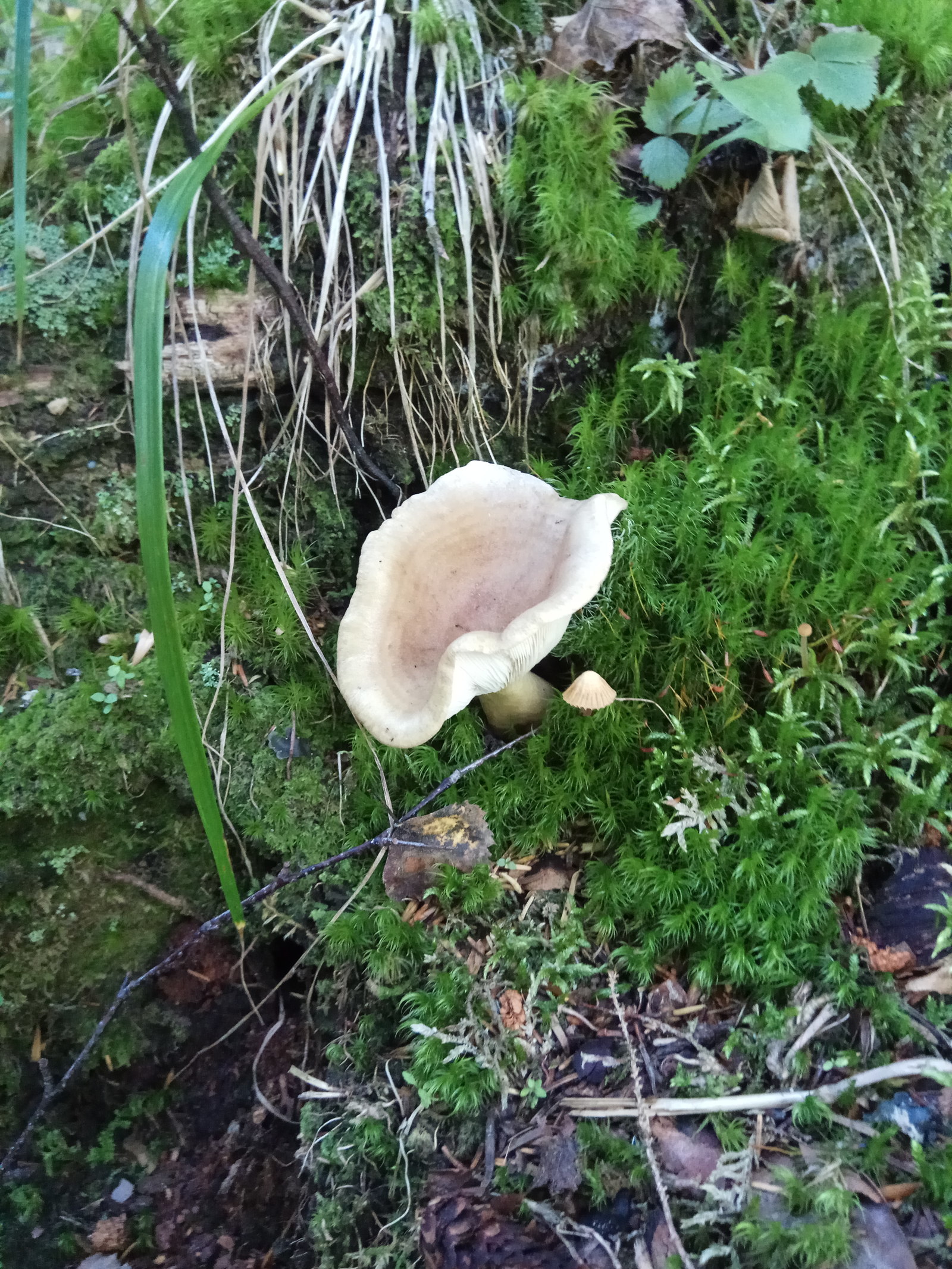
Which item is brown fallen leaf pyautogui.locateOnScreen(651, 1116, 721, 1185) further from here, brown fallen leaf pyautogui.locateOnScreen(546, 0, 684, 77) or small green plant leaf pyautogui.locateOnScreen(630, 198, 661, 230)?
brown fallen leaf pyautogui.locateOnScreen(546, 0, 684, 77)

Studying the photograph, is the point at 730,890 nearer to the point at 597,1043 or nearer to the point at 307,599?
the point at 597,1043

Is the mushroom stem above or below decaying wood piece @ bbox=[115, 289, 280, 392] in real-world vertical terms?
below

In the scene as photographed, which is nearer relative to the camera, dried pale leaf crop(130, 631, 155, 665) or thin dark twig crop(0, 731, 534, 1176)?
thin dark twig crop(0, 731, 534, 1176)

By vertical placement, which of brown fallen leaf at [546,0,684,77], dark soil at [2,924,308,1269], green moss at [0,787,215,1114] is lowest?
dark soil at [2,924,308,1269]

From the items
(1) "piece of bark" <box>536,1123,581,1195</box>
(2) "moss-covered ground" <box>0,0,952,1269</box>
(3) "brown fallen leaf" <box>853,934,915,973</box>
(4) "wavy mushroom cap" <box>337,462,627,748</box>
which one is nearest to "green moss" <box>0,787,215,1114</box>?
(2) "moss-covered ground" <box>0,0,952,1269</box>

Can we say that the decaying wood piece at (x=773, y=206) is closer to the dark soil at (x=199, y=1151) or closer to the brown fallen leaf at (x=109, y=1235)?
the dark soil at (x=199, y=1151)

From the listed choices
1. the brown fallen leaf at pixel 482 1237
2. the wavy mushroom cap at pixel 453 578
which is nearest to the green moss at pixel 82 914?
the wavy mushroom cap at pixel 453 578

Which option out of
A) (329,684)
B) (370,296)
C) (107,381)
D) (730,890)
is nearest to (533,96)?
(370,296)

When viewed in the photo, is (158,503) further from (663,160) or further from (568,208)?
(663,160)

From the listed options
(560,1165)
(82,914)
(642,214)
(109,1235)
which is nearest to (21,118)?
(642,214)
